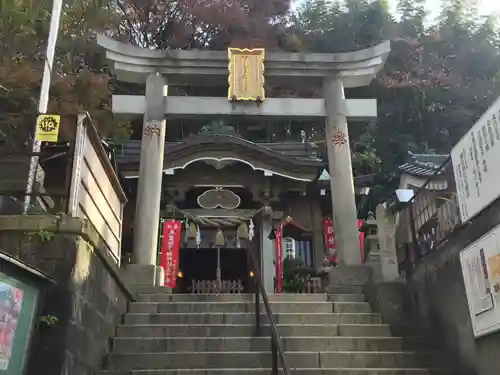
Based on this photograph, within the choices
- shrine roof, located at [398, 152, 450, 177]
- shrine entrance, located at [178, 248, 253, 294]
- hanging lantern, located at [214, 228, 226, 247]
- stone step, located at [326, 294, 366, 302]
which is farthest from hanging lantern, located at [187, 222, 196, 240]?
stone step, located at [326, 294, 366, 302]

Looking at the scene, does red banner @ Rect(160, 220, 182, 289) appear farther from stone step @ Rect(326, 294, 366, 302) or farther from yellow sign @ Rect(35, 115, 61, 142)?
yellow sign @ Rect(35, 115, 61, 142)

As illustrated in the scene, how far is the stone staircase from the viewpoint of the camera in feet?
20.1

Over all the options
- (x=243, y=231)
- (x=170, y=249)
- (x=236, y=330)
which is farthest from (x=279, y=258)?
(x=236, y=330)

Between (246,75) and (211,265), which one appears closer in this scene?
(246,75)

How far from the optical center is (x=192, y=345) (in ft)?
21.6

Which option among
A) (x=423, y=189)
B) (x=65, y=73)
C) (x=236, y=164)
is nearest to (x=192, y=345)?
(x=423, y=189)

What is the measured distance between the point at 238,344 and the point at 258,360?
46 cm

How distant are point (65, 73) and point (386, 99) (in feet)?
48.7

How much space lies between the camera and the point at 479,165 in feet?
19.3

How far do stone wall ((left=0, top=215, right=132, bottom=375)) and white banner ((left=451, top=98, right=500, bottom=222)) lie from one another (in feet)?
13.8

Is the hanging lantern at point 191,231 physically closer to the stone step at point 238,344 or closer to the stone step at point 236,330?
the stone step at point 236,330

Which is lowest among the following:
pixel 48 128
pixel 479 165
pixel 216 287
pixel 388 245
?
pixel 388 245

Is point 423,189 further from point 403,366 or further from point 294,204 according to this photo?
point 294,204

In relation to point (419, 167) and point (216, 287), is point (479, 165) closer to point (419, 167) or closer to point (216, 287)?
point (419, 167)
